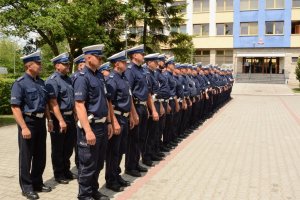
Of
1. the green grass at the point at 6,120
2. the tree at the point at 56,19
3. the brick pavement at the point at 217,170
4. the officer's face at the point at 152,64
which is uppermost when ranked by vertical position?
the tree at the point at 56,19

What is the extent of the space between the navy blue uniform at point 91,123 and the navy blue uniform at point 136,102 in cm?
141

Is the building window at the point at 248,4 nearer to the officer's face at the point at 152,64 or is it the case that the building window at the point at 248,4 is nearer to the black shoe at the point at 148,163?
the officer's face at the point at 152,64

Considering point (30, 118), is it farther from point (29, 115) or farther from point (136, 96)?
point (136, 96)

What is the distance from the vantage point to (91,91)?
196 inches

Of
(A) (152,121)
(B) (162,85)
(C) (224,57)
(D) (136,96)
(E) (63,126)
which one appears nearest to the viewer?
(E) (63,126)

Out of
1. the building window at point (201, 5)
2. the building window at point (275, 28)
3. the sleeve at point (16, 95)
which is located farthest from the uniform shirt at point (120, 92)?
the building window at point (201, 5)

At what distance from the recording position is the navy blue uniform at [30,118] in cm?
536

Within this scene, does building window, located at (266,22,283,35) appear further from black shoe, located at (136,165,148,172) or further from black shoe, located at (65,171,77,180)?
black shoe, located at (65,171,77,180)

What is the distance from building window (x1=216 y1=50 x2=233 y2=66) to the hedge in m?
37.4

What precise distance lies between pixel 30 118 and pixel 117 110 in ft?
4.14

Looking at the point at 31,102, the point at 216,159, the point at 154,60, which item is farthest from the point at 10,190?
the point at 216,159

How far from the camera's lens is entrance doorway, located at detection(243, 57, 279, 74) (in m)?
47.0

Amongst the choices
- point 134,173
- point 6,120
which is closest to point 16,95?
point 134,173

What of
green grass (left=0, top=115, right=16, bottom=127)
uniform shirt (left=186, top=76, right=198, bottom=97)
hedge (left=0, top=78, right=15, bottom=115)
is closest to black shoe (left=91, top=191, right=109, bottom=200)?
uniform shirt (left=186, top=76, right=198, bottom=97)
